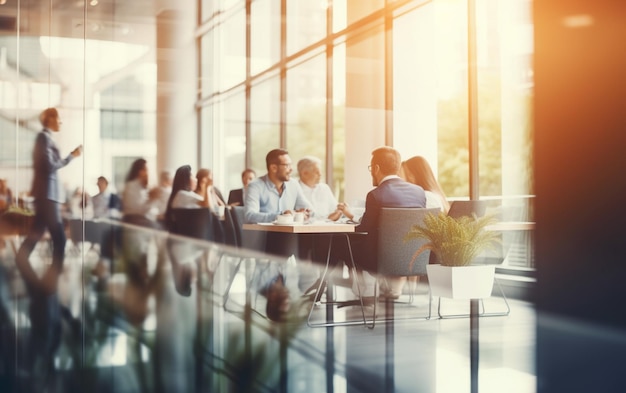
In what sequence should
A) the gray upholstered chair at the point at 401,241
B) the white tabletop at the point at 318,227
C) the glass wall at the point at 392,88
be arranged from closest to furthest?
the gray upholstered chair at the point at 401,241 < the white tabletop at the point at 318,227 < the glass wall at the point at 392,88

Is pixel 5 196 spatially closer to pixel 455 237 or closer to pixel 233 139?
pixel 233 139

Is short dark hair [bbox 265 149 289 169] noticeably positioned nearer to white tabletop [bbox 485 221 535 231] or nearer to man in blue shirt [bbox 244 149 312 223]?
man in blue shirt [bbox 244 149 312 223]

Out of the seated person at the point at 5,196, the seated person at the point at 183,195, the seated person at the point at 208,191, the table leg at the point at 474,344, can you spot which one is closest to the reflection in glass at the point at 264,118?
the seated person at the point at 208,191

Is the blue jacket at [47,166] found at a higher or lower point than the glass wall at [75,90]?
lower

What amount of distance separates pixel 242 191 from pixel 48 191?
127 cm

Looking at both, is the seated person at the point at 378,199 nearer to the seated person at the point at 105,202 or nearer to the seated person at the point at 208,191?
the seated person at the point at 208,191

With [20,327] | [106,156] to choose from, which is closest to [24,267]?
[20,327]

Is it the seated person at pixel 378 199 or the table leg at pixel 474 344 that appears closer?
the table leg at pixel 474 344

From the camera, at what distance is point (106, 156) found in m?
3.93

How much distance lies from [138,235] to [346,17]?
226 centimetres

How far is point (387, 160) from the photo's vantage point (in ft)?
15.4

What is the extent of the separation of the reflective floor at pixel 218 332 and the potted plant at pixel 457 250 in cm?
17

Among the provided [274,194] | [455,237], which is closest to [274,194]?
[274,194]

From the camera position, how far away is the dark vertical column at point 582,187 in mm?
2893
